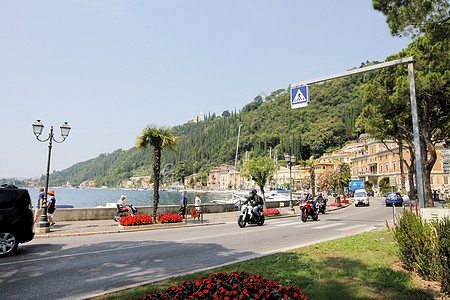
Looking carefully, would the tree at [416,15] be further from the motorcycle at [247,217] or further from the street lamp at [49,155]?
the street lamp at [49,155]

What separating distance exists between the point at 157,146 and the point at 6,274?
10952 millimetres

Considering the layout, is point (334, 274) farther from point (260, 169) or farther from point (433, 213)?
point (260, 169)

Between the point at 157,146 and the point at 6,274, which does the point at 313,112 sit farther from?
the point at 6,274

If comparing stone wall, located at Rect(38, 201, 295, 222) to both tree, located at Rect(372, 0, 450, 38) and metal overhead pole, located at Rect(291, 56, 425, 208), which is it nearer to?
metal overhead pole, located at Rect(291, 56, 425, 208)

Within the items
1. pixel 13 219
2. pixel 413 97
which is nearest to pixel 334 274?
pixel 413 97

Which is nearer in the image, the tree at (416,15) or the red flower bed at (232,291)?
the red flower bed at (232,291)

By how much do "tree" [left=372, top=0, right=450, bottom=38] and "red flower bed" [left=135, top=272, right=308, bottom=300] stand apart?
437 inches

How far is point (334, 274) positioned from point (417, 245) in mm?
1604

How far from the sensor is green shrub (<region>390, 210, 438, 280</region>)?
5027 mm

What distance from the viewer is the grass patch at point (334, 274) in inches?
182

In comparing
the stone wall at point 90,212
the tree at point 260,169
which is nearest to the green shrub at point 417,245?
the stone wall at point 90,212

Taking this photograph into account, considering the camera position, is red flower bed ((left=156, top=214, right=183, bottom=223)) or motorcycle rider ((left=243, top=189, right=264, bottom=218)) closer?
motorcycle rider ((left=243, top=189, right=264, bottom=218))

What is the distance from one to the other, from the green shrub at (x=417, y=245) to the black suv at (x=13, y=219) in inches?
386

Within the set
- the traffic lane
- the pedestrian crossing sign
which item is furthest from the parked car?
the traffic lane
